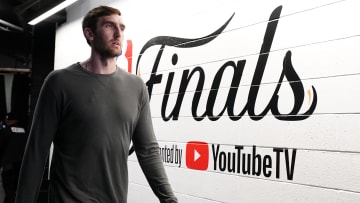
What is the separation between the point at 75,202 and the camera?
165cm

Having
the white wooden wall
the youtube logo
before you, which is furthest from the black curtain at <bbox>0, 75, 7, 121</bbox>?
the youtube logo

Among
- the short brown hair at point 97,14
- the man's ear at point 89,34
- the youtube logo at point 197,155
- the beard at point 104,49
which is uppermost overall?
the short brown hair at point 97,14

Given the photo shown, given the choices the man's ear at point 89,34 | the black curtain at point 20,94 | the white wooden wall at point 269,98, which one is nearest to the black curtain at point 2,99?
the black curtain at point 20,94

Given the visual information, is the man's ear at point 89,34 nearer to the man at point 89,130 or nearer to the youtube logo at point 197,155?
the man at point 89,130

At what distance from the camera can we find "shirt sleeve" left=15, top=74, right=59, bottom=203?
1.63m

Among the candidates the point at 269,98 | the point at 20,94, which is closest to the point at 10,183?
the point at 20,94

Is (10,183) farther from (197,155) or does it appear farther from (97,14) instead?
(97,14)

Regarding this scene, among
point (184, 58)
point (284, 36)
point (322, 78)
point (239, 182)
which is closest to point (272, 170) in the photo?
point (239, 182)

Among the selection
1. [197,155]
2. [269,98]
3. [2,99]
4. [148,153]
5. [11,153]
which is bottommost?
[11,153]

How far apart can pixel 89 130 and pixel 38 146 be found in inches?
8.3

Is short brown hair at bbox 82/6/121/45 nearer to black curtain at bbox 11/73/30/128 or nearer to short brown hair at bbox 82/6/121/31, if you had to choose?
short brown hair at bbox 82/6/121/31

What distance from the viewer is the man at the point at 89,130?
1.67 m

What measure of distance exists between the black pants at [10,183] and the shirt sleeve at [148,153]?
4.96m

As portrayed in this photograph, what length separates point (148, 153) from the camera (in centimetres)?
190
